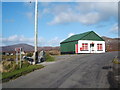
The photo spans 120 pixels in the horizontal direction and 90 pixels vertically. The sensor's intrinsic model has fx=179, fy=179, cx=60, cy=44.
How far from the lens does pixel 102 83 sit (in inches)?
363

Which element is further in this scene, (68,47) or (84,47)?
(68,47)

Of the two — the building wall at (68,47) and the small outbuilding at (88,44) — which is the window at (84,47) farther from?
the building wall at (68,47)

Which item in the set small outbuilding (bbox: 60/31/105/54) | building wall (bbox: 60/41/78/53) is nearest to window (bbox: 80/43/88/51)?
small outbuilding (bbox: 60/31/105/54)

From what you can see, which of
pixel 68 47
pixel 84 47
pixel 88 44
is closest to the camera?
pixel 84 47

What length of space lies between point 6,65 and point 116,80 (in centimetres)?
1091

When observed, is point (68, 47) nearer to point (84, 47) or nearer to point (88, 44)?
point (84, 47)

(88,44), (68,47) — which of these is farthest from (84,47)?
(68,47)

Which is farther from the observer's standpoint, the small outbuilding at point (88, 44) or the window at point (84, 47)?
the window at point (84, 47)

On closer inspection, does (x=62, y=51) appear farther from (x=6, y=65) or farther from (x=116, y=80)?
(x=116, y=80)

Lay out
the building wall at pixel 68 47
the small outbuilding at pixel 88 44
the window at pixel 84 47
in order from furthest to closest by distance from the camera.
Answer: the building wall at pixel 68 47 → the window at pixel 84 47 → the small outbuilding at pixel 88 44

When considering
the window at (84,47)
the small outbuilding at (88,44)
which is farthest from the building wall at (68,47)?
the window at (84,47)

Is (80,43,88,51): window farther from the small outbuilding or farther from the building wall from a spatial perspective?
the building wall

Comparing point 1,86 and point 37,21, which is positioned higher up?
point 37,21

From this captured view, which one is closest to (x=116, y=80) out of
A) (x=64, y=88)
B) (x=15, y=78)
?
(x=64, y=88)
